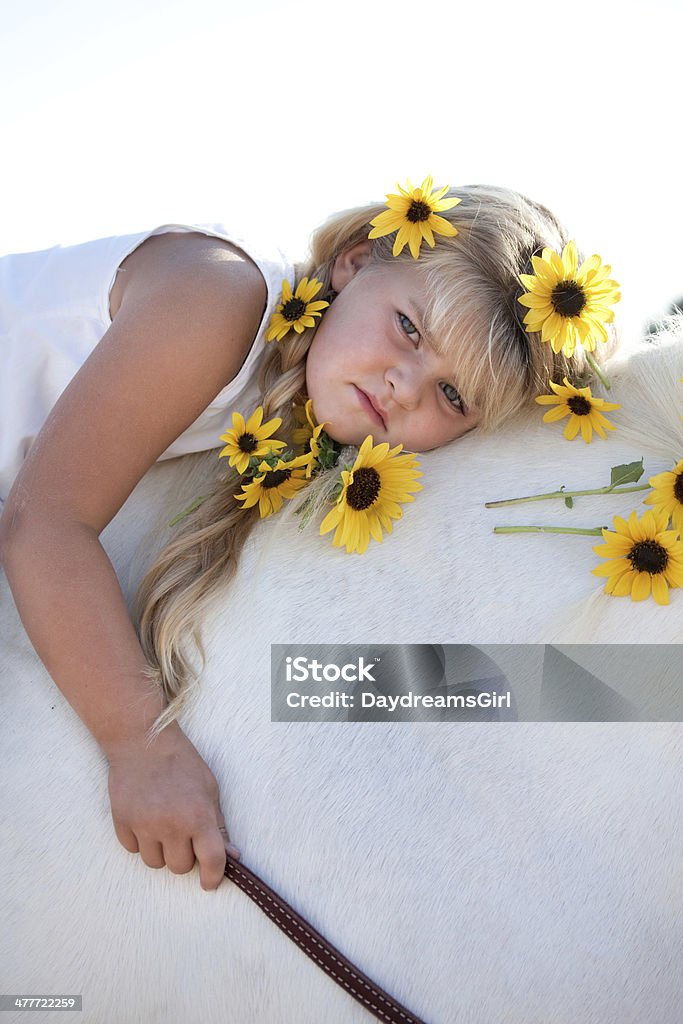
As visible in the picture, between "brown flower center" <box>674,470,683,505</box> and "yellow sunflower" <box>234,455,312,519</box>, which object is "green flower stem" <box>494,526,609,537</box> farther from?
"yellow sunflower" <box>234,455,312,519</box>

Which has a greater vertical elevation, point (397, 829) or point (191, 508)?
point (191, 508)

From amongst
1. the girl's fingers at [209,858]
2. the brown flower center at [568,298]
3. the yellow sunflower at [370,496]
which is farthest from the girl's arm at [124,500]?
the brown flower center at [568,298]

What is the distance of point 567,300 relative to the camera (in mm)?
970

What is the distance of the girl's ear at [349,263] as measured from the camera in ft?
3.67

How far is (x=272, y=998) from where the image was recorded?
0.68m

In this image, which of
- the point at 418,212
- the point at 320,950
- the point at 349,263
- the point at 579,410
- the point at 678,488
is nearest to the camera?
the point at 320,950

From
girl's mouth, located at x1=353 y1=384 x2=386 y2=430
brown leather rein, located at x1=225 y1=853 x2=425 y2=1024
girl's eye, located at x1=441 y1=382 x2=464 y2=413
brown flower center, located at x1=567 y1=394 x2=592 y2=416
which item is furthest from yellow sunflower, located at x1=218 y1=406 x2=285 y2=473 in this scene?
brown leather rein, located at x1=225 y1=853 x2=425 y2=1024

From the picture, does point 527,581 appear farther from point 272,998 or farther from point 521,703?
point 272,998

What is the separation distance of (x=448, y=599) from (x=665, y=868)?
28 centimetres

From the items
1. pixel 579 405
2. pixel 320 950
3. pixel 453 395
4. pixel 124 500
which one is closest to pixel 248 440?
→ pixel 124 500

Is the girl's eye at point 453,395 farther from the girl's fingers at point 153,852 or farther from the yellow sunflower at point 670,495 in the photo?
the girl's fingers at point 153,852

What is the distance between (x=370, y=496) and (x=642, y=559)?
0.26 metres

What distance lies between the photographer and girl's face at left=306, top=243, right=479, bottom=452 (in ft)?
3.27

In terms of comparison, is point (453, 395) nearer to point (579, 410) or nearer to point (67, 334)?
point (579, 410)
